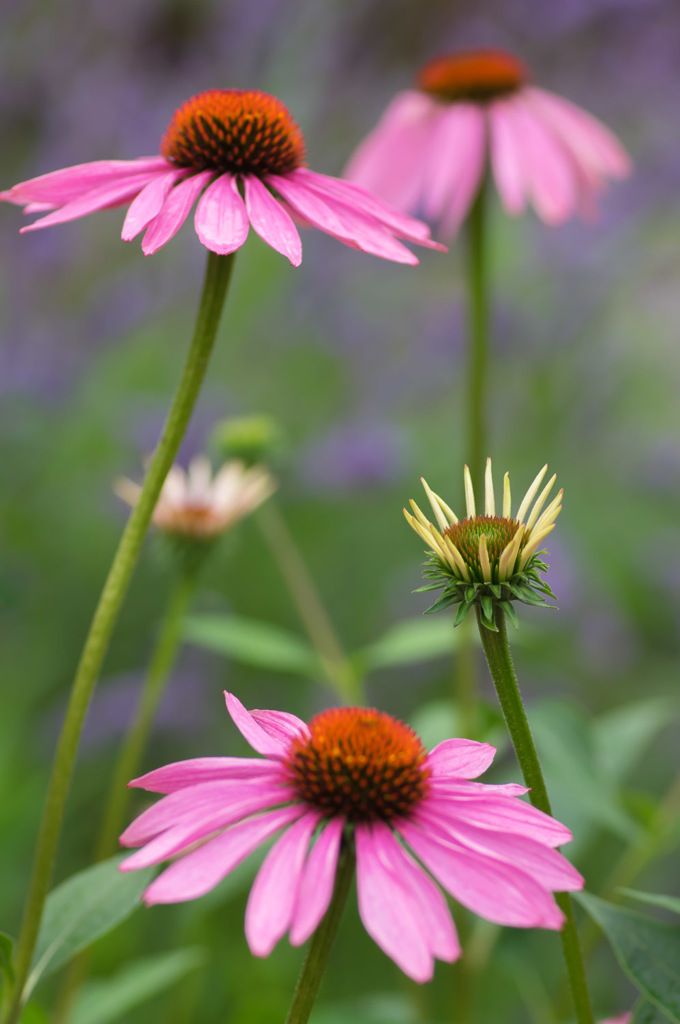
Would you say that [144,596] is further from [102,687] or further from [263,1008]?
[263,1008]

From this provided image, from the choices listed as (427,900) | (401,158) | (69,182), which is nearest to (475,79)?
(401,158)

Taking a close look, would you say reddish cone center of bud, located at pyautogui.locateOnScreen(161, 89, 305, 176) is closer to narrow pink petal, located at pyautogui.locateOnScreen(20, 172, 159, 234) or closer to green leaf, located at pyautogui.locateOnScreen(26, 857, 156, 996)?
narrow pink petal, located at pyautogui.locateOnScreen(20, 172, 159, 234)

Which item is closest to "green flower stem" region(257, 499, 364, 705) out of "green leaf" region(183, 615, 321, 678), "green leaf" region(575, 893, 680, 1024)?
"green leaf" region(183, 615, 321, 678)

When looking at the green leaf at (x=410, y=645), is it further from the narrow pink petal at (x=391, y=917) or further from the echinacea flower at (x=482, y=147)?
the narrow pink petal at (x=391, y=917)

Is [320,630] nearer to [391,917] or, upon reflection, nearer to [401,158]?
[401,158]

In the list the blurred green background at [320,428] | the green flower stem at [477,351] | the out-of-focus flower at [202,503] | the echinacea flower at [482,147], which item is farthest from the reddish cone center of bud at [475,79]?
the blurred green background at [320,428]

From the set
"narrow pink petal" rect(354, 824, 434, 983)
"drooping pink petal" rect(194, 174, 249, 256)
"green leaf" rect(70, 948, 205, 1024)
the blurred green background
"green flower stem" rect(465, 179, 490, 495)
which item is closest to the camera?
"narrow pink petal" rect(354, 824, 434, 983)

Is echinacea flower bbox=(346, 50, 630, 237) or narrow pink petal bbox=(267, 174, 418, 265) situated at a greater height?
echinacea flower bbox=(346, 50, 630, 237)
